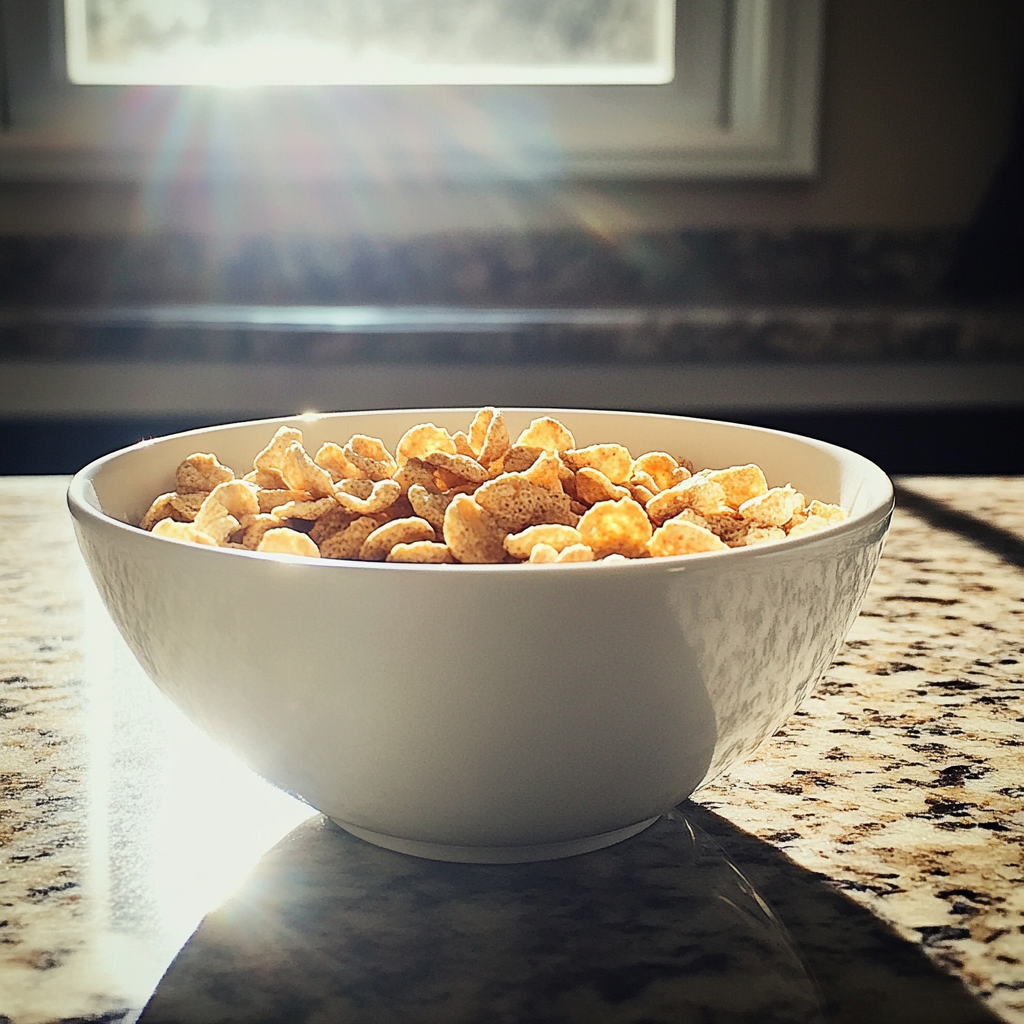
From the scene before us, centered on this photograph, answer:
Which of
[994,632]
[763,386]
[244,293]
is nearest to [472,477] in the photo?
[994,632]

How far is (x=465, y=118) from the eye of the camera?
112 inches

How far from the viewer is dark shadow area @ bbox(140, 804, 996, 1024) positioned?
365 mm

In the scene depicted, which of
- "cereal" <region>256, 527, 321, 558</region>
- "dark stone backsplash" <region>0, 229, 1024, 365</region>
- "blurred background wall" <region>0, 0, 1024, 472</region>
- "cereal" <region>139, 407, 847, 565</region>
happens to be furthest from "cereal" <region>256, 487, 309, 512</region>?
"blurred background wall" <region>0, 0, 1024, 472</region>

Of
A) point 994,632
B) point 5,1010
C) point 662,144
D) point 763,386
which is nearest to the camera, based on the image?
point 5,1010

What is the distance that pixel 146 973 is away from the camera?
384mm

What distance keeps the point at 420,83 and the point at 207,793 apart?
8.46ft

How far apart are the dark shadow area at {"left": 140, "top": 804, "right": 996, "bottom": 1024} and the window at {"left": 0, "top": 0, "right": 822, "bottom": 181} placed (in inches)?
99.8

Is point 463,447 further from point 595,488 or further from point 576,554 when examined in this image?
point 576,554

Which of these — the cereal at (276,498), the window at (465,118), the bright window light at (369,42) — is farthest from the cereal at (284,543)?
the bright window light at (369,42)

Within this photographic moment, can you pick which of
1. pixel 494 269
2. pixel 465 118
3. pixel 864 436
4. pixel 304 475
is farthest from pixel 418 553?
pixel 465 118

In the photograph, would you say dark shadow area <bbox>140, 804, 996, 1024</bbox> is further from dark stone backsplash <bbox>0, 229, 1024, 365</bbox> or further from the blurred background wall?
the blurred background wall

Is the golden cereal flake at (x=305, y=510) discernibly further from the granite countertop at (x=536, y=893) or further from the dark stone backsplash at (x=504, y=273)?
the dark stone backsplash at (x=504, y=273)

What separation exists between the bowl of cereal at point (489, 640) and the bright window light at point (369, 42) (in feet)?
8.44

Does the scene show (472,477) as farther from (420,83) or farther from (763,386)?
(420,83)
